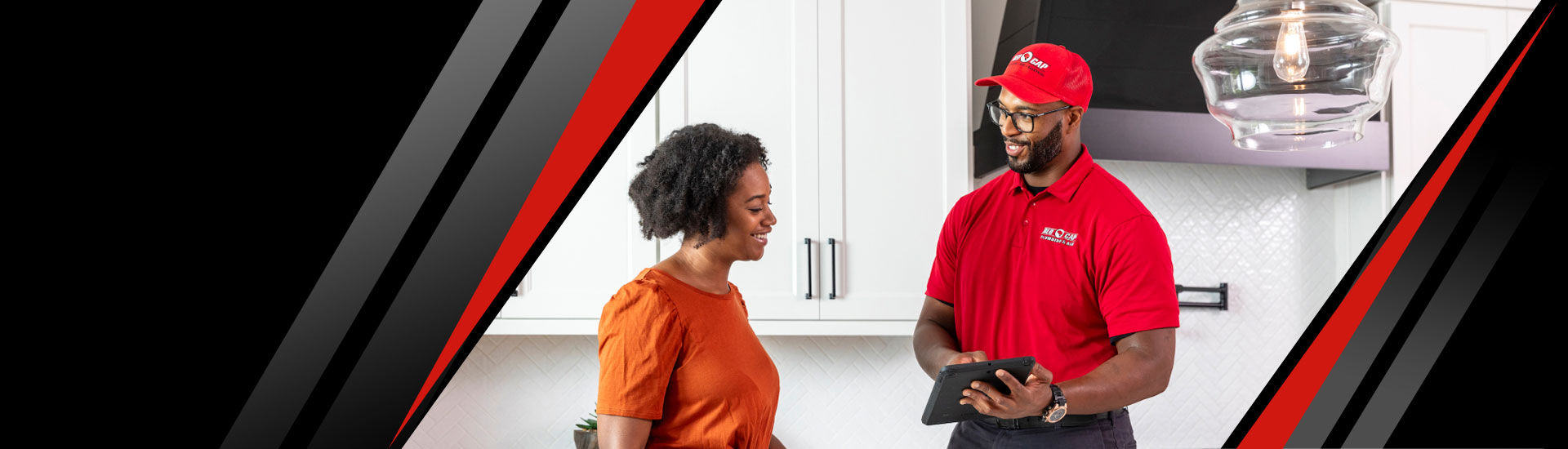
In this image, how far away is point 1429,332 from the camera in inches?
13.5

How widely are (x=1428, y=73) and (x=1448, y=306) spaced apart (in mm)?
3196

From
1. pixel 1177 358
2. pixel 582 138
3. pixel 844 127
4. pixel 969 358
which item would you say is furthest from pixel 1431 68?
pixel 582 138

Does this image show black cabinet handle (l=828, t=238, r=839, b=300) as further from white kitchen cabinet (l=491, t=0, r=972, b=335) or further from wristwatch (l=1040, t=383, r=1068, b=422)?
wristwatch (l=1040, t=383, r=1068, b=422)

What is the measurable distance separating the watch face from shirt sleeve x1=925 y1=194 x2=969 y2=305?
38cm

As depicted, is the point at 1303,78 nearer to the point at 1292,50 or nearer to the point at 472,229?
the point at 1292,50

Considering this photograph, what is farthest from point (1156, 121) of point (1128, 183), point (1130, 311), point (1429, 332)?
point (1429, 332)

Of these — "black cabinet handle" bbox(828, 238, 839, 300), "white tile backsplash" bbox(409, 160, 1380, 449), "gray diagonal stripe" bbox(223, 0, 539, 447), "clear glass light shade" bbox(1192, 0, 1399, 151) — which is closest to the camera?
"gray diagonal stripe" bbox(223, 0, 539, 447)

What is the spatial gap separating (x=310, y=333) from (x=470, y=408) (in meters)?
2.85

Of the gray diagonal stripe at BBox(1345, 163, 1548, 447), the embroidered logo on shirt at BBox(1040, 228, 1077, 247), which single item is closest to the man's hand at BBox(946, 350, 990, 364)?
the embroidered logo on shirt at BBox(1040, 228, 1077, 247)

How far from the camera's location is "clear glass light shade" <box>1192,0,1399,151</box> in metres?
1.59

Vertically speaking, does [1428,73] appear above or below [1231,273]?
above

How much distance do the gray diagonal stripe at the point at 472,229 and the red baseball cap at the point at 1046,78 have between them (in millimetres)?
1583

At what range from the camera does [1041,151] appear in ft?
5.91

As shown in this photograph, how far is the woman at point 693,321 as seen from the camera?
53.6 inches
